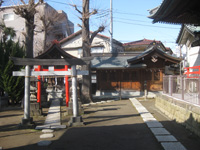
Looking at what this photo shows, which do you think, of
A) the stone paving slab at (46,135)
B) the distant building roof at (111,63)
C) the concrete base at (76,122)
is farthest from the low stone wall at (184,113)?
the distant building roof at (111,63)

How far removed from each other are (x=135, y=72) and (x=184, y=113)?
12.9m

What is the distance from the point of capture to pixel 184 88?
9.08m

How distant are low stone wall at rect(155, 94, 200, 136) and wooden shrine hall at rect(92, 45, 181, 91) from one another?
8800mm

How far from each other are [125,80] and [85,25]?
23.8 ft

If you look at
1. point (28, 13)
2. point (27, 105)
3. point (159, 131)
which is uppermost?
point (28, 13)

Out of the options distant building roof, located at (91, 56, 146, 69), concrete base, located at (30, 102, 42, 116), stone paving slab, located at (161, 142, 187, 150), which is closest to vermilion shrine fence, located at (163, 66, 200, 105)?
stone paving slab, located at (161, 142, 187, 150)

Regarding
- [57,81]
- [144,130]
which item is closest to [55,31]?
[57,81]

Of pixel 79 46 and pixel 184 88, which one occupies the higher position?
pixel 79 46

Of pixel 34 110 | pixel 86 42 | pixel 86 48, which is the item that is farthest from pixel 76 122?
pixel 86 42

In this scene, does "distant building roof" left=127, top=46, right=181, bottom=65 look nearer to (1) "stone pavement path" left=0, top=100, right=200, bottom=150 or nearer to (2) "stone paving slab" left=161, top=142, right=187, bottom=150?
(1) "stone pavement path" left=0, top=100, right=200, bottom=150

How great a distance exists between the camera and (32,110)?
1119 centimetres

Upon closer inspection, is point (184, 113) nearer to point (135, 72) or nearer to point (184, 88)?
point (184, 88)

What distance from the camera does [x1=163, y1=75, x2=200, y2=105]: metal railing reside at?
7659 millimetres

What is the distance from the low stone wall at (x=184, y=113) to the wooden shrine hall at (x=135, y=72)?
8.80m
